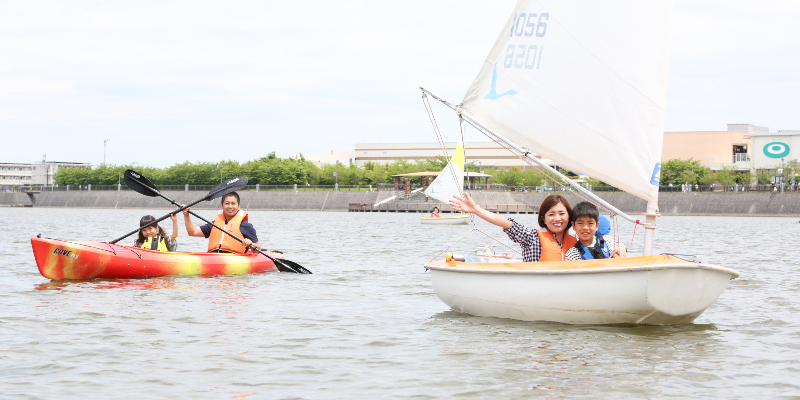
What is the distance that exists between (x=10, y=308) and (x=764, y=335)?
11.2 m

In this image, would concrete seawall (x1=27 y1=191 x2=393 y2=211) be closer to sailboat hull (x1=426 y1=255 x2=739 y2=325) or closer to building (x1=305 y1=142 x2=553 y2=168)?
building (x1=305 y1=142 x2=553 y2=168)

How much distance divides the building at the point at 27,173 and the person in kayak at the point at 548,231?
200 metres

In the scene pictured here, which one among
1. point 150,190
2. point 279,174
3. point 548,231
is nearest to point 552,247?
point 548,231

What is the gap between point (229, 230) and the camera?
16.7 m

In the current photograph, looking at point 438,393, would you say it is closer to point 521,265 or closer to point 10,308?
point 521,265

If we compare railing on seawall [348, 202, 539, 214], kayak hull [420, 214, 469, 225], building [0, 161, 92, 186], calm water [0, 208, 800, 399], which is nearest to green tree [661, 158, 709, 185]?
railing on seawall [348, 202, 539, 214]

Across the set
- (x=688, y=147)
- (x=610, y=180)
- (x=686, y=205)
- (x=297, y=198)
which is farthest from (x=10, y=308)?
(x=688, y=147)

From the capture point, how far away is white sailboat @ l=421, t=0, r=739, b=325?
9.09m

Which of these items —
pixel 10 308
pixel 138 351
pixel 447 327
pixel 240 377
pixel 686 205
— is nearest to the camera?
pixel 240 377

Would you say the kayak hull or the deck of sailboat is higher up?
the deck of sailboat

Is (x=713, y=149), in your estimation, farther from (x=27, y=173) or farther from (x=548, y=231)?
(x=27, y=173)

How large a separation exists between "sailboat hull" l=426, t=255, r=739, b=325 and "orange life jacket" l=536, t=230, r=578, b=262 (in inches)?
17.5

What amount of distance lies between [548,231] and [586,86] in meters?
2.08

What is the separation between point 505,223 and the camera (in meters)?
10.0
